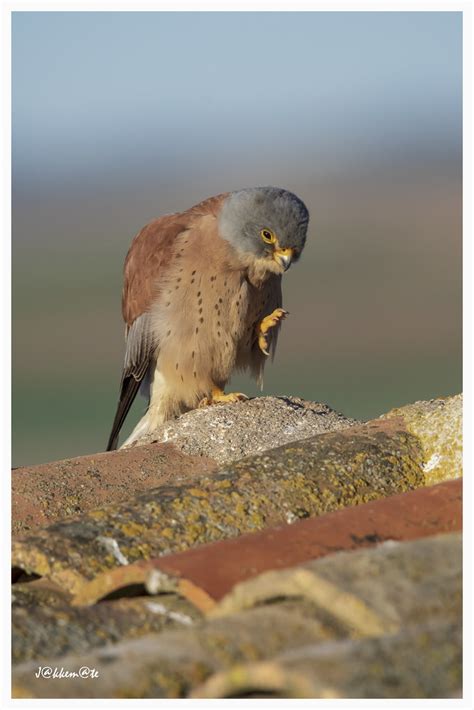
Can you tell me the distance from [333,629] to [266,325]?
4516 mm

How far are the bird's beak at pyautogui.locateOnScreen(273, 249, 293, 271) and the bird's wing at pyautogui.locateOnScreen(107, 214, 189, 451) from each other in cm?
70

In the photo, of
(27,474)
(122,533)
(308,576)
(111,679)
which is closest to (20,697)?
(111,679)

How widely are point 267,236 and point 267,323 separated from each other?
0.62 meters

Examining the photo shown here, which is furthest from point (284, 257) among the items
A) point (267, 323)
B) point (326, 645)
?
point (326, 645)

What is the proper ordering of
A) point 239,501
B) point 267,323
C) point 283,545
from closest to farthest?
point 283,545, point 239,501, point 267,323

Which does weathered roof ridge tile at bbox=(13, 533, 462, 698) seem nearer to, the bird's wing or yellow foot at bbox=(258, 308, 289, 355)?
yellow foot at bbox=(258, 308, 289, 355)

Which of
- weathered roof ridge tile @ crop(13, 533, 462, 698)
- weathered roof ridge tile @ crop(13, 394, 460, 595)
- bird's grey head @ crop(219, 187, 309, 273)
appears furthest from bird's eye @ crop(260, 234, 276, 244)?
weathered roof ridge tile @ crop(13, 533, 462, 698)

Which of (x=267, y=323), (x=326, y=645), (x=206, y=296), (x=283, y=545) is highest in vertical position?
(x=206, y=296)

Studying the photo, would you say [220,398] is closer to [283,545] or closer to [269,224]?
[269,224]

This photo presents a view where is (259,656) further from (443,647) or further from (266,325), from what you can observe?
(266,325)

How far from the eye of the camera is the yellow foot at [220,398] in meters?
5.93

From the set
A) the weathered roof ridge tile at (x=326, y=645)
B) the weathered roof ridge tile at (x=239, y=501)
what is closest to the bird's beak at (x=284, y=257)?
the weathered roof ridge tile at (x=239, y=501)

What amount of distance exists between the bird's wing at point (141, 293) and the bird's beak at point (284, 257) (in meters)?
0.70

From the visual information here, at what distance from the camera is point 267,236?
19.6ft
